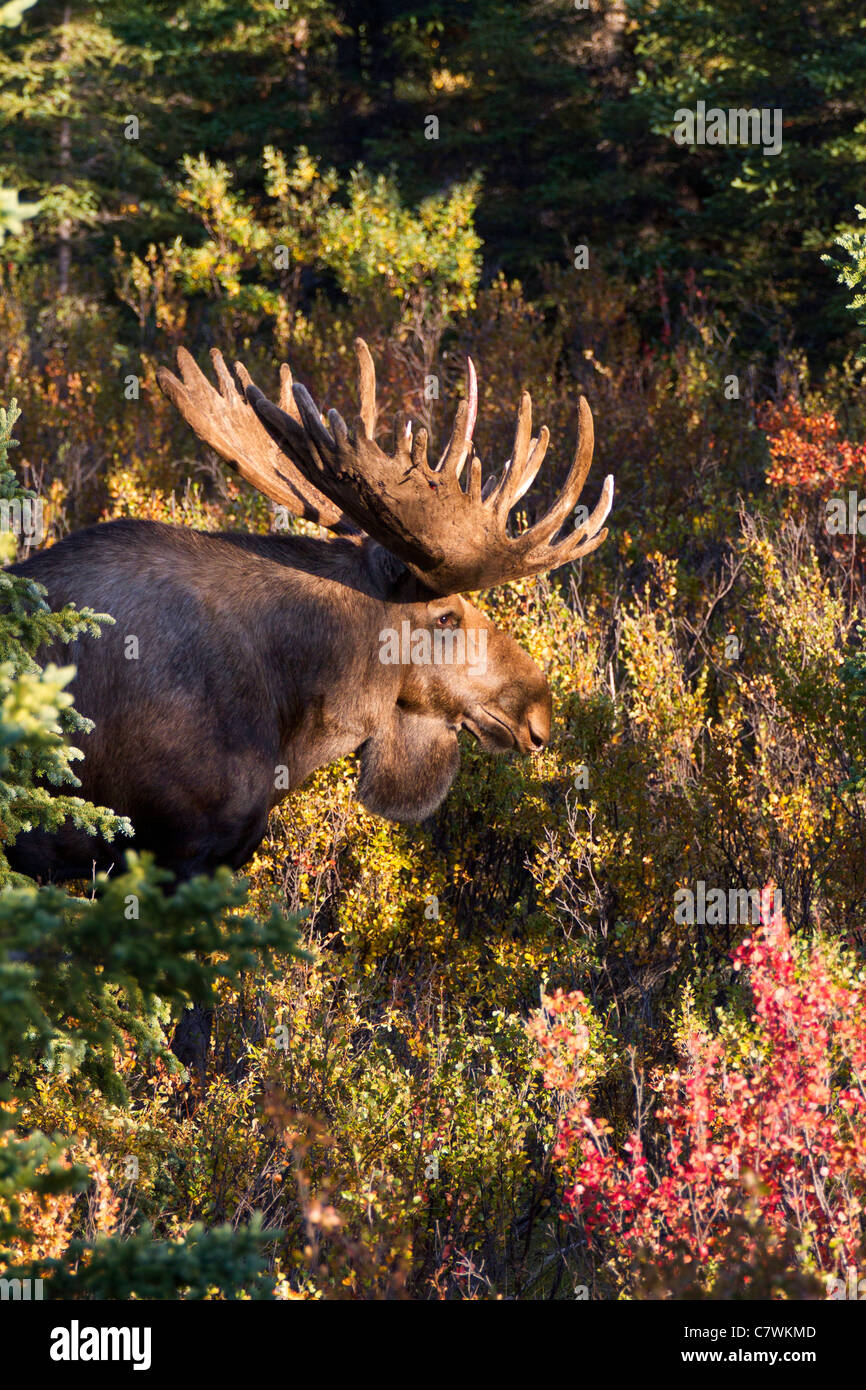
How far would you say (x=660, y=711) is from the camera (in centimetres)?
676

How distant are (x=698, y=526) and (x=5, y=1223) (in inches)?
287

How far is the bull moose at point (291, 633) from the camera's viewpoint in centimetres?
476

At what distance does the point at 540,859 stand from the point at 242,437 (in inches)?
86.0

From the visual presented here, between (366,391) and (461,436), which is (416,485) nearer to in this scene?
(461,436)

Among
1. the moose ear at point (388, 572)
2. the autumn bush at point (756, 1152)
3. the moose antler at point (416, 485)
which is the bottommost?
the autumn bush at point (756, 1152)

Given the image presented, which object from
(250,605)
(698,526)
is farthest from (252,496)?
(250,605)

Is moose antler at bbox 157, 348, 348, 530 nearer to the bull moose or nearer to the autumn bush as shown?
the bull moose

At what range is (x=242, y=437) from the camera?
5426mm

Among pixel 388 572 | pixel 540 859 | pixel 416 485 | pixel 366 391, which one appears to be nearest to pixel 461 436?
pixel 416 485

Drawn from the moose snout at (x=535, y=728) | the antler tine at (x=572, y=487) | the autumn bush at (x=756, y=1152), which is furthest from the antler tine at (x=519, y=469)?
the autumn bush at (x=756, y=1152)

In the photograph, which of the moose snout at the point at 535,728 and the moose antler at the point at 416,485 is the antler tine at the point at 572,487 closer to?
the moose antler at the point at 416,485

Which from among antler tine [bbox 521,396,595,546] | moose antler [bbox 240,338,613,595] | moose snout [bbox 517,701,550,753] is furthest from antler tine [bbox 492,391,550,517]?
moose snout [bbox 517,701,550,753]

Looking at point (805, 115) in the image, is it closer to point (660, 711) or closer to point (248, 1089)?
point (660, 711)

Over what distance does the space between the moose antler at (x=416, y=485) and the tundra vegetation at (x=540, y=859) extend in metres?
1.14
